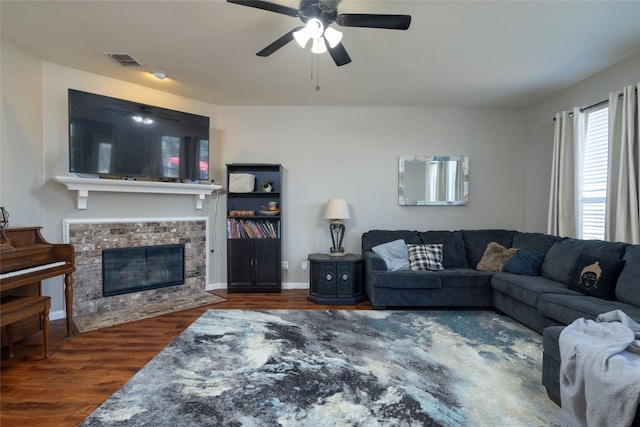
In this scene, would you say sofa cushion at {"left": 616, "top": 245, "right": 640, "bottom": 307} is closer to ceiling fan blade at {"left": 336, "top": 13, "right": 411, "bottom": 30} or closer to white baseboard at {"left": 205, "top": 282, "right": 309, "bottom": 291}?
ceiling fan blade at {"left": 336, "top": 13, "right": 411, "bottom": 30}

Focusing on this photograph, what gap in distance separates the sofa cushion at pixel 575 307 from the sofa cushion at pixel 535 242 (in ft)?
3.30

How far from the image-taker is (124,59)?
3102 mm

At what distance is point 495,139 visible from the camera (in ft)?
14.9

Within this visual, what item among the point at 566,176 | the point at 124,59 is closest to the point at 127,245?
the point at 124,59

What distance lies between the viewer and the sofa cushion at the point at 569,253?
9.12 ft

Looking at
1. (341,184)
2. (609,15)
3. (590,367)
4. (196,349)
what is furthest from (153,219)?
(609,15)

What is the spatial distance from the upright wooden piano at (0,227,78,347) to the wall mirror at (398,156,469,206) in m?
4.06

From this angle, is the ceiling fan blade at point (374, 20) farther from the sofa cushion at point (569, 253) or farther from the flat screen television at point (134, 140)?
the sofa cushion at point (569, 253)

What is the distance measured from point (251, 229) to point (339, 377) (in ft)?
8.78

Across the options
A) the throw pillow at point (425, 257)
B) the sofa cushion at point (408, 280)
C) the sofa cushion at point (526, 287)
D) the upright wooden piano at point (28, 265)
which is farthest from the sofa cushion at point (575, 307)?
the upright wooden piano at point (28, 265)

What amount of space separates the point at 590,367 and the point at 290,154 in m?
3.91

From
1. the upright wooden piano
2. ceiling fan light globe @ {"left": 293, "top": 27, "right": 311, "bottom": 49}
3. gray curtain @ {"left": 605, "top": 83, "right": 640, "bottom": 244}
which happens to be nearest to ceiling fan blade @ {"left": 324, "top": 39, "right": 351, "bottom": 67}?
ceiling fan light globe @ {"left": 293, "top": 27, "right": 311, "bottom": 49}

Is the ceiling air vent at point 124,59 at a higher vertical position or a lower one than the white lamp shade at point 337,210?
higher

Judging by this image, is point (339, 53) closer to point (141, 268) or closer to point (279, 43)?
point (279, 43)
